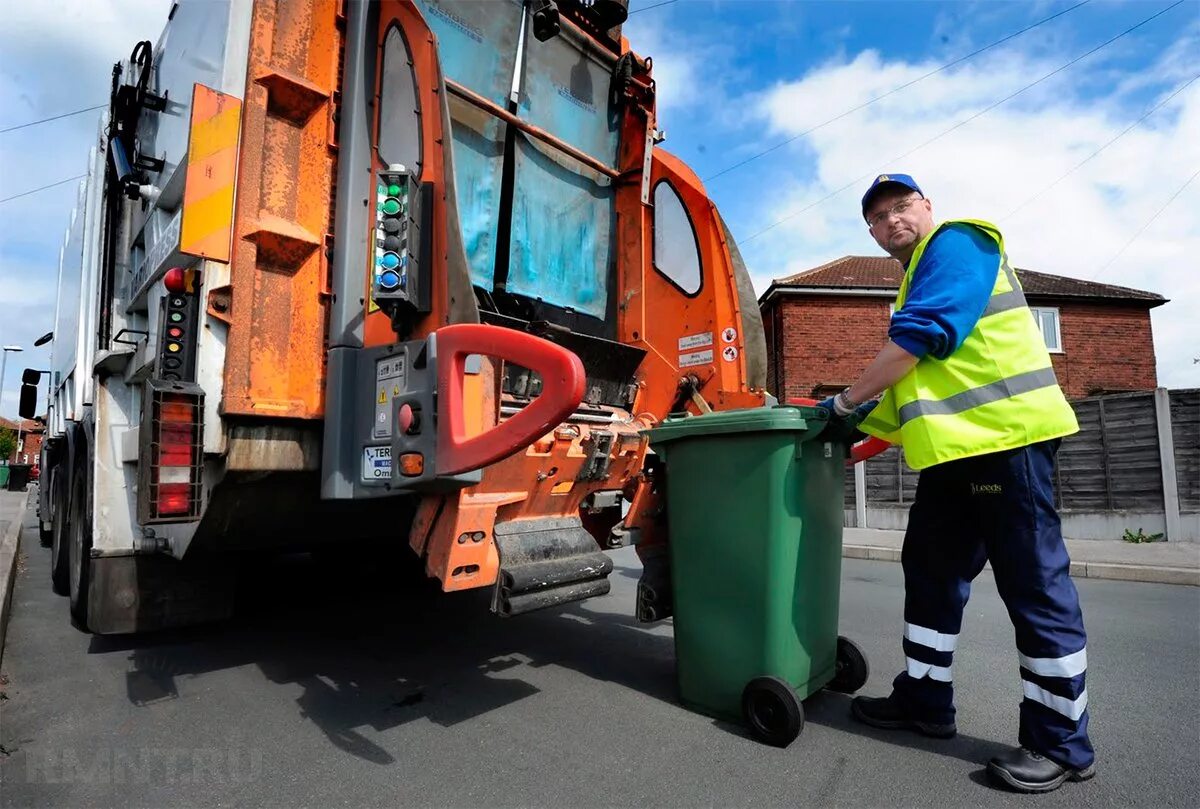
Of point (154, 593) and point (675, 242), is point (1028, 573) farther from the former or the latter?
point (154, 593)

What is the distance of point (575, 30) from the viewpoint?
3895mm

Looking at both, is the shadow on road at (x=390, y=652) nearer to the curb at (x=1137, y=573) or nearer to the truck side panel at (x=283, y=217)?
the truck side panel at (x=283, y=217)

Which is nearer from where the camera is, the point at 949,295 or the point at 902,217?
the point at 949,295

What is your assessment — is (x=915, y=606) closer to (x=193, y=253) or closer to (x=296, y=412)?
(x=296, y=412)

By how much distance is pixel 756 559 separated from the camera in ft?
8.19

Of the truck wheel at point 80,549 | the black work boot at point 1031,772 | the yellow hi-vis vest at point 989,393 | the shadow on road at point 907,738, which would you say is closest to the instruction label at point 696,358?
the yellow hi-vis vest at point 989,393

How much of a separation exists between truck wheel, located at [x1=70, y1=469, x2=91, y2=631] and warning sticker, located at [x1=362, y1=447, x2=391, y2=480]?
7.35 feet

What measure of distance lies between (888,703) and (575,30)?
3.60m

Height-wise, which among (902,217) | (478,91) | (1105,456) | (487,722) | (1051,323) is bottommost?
(487,722)

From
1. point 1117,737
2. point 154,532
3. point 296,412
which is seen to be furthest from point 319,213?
point 1117,737

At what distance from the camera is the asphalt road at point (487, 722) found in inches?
84.5

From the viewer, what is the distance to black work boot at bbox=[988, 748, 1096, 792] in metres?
2.08

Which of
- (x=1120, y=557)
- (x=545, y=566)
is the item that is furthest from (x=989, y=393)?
(x=1120, y=557)

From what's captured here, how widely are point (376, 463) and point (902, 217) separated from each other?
6.87 ft
